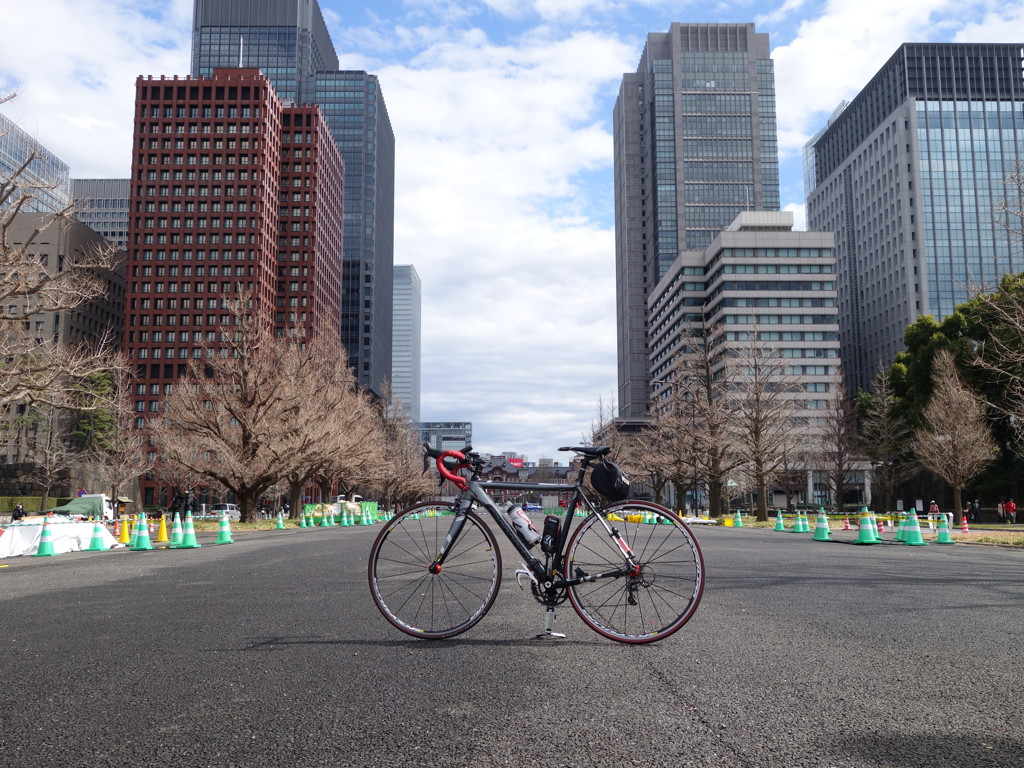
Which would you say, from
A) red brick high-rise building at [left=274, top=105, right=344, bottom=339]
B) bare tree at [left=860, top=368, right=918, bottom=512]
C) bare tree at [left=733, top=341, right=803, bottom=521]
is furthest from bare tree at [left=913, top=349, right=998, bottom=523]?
red brick high-rise building at [left=274, top=105, right=344, bottom=339]

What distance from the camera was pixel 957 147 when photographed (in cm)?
12081

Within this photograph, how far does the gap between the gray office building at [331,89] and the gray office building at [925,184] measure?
10165 cm

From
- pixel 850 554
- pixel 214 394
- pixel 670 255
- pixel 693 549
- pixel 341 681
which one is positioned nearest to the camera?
pixel 341 681

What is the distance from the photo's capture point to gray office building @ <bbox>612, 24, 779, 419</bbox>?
164000mm

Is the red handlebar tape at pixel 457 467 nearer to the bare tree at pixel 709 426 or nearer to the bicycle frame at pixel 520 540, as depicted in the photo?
the bicycle frame at pixel 520 540

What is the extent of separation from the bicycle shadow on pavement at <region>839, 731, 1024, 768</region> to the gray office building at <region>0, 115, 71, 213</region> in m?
22.9

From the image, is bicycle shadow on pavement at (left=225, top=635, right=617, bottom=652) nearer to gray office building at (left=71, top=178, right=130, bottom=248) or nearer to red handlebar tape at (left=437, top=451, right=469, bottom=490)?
red handlebar tape at (left=437, top=451, right=469, bottom=490)

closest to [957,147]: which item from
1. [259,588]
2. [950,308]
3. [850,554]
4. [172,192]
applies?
[950,308]

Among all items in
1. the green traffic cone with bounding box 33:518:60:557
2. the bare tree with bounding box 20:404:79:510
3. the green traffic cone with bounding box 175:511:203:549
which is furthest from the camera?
the bare tree with bounding box 20:404:79:510

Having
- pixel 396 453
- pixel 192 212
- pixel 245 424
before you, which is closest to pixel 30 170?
pixel 396 453

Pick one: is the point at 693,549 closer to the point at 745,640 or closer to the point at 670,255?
the point at 745,640

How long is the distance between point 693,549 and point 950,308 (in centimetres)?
12726

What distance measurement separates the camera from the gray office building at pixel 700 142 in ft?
538

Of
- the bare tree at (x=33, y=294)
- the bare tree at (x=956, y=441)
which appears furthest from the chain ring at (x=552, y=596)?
the bare tree at (x=956, y=441)
